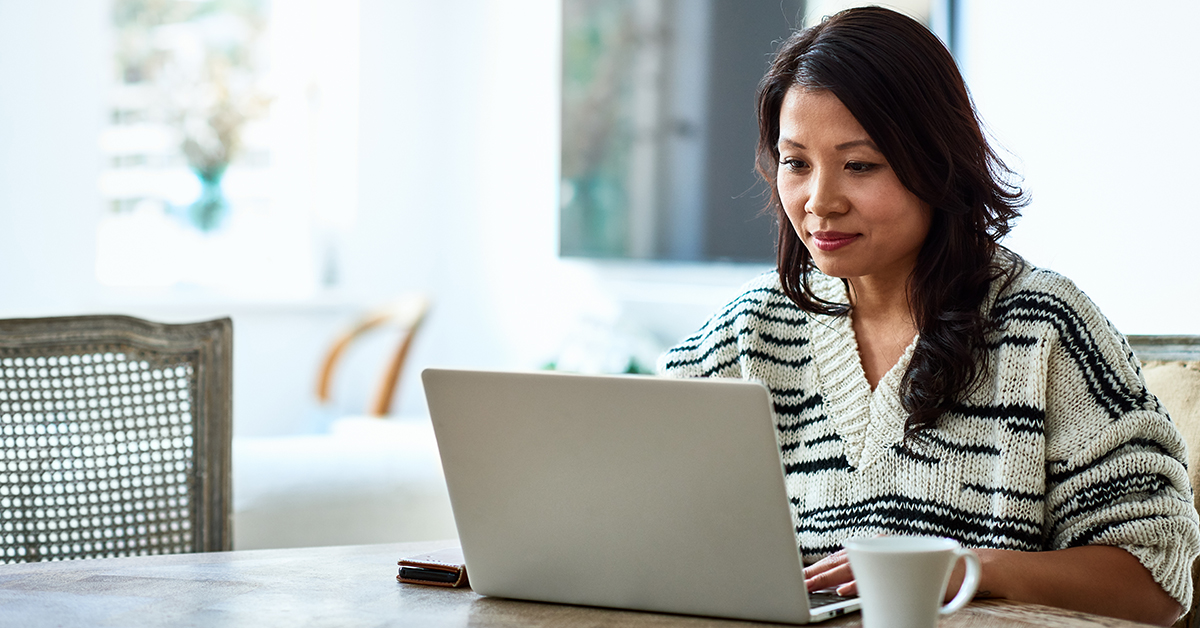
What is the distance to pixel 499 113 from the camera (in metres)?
4.49

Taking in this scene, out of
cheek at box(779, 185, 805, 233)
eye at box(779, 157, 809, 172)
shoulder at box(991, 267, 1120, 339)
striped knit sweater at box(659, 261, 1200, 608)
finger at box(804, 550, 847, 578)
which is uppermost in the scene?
eye at box(779, 157, 809, 172)

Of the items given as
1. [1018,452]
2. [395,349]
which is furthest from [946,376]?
[395,349]

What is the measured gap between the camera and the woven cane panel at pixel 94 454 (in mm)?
1487

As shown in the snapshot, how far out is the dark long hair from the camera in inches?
48.1

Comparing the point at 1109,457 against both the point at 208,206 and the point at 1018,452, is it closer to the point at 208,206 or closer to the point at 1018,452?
the point at 1018,452

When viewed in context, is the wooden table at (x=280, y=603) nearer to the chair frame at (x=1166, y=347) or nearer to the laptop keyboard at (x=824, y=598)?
the laptop keyboard at (x=824, y=598)

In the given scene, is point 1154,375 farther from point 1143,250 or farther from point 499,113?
point 499,113

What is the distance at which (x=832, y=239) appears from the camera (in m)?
1.26

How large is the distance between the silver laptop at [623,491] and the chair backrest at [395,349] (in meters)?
3.11

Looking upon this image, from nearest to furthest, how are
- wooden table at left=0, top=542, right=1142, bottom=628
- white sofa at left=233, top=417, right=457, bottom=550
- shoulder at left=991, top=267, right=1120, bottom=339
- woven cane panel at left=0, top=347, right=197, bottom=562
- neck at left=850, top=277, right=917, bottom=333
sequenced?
wooden table at left=0, top=542, right=1142, bottom=628 < shoulder at left=991, top=267, right=1120, bottom=339 < neck at left=850, top=277, right=917, bottom=333 < woven cane panel at left=0, top=347, right=197, bottom=562 < white sofa at left=233, top=417, right=457, bottom=550

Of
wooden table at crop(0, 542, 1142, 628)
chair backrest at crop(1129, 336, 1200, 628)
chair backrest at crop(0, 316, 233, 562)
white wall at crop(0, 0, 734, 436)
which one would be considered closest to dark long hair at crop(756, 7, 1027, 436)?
chair backrest at crop(1129, 336, 1200, 628)

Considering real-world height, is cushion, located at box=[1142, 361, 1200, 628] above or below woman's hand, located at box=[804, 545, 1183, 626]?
above

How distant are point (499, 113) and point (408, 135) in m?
0.53

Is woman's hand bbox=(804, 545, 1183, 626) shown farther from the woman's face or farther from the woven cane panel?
the woven cane panel
